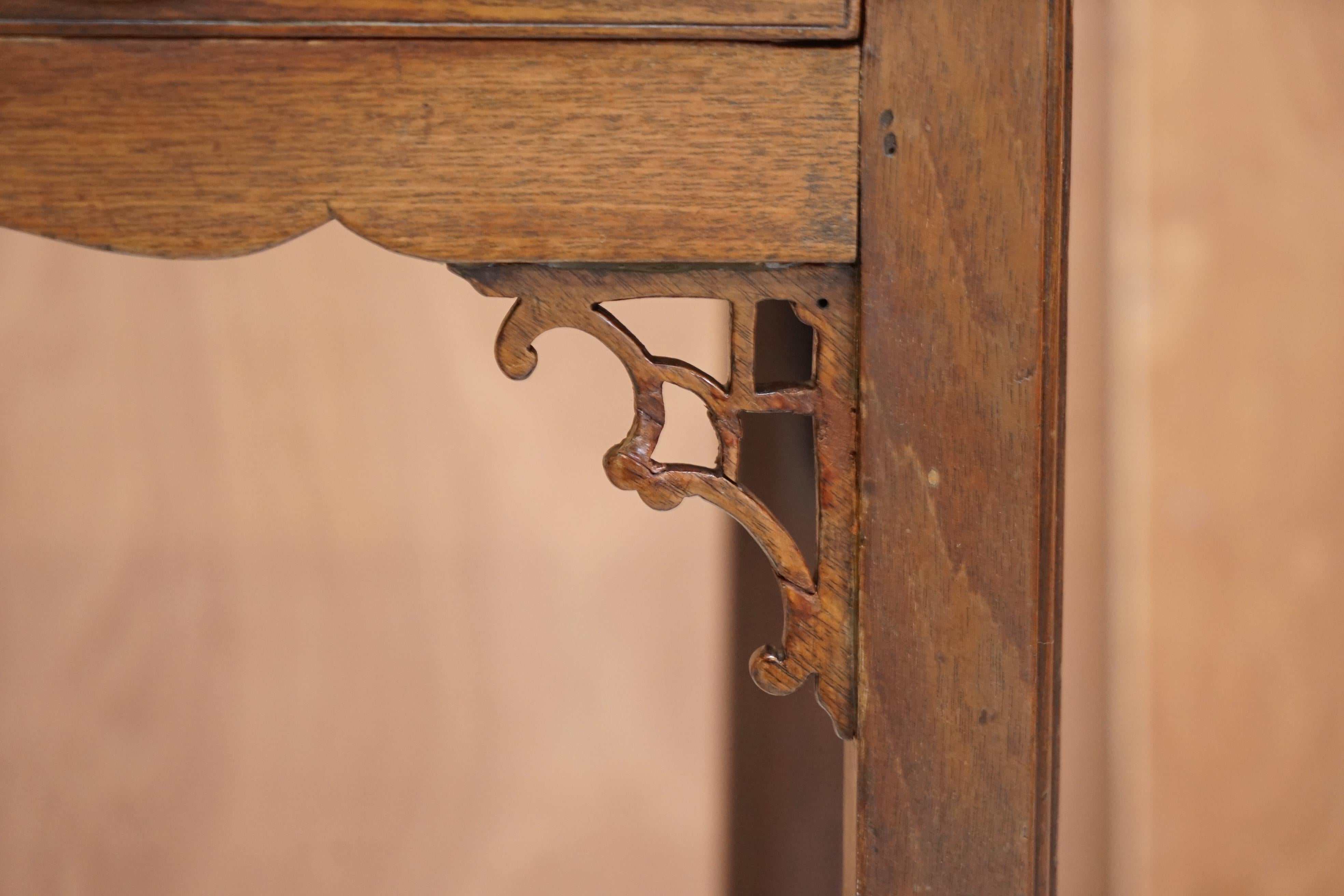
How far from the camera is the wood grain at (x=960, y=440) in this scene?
37 cm

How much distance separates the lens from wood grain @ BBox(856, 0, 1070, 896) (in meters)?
0.37

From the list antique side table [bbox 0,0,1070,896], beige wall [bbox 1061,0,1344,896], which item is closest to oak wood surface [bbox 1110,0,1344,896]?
beige wall [bbox 1061,0,1344,896]

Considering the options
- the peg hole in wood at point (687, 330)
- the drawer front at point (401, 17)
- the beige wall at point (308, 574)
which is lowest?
the beige wall at point (308, 574)

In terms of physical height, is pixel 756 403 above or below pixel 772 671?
above

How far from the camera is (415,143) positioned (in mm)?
361

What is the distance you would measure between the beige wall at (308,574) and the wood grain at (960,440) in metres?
0.42

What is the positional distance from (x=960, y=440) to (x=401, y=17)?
0.82ft

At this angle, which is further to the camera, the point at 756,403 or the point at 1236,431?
the point at 1236,431

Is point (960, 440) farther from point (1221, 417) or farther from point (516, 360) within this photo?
point (1221, 417)

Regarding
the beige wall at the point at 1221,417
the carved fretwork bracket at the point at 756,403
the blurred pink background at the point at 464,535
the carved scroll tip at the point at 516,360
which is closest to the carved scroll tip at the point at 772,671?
the carved fretwork bracket at the point at 756,403

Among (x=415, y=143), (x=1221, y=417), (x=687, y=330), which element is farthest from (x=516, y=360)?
(x=1221, y=417)

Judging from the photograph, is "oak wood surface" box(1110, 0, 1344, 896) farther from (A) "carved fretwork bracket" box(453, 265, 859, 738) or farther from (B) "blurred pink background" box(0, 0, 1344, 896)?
(A) "carved fretwork bracket" box(453, 265, 859, 738)

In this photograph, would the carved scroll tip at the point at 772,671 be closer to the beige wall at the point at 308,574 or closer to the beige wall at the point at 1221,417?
the beige wall at the point at 308,574

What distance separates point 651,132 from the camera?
36 cm
